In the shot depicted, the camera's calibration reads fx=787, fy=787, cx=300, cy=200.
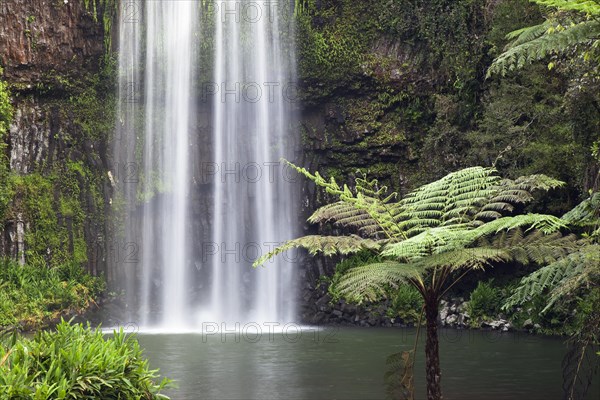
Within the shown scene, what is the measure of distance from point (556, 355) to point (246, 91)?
12.1 metres

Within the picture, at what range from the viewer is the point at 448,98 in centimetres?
1956

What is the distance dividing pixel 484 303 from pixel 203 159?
28.3 feet

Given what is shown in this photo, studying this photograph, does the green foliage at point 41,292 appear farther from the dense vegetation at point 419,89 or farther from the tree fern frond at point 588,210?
the tree fern frond at point 588,210

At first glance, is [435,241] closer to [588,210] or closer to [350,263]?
[588,210]

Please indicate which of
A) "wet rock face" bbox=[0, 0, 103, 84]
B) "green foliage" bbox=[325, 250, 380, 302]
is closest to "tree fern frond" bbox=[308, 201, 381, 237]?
"green foliage" bbox=[325, 250, 380, 302]

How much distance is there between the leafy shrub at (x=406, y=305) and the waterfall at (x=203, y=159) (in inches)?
129

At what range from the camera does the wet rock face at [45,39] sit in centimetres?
2047

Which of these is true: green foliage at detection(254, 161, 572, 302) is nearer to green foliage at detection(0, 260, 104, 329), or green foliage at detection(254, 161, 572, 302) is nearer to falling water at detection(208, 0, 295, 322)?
green foliage at detection(0, 260, 104, 329)

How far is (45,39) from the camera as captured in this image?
2098 cm

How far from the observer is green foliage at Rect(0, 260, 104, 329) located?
1680cm

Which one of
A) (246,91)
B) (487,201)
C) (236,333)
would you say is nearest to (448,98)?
(246,91)

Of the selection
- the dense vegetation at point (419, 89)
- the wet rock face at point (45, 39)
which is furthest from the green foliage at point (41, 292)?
the dense vegetation at point (419, 89)

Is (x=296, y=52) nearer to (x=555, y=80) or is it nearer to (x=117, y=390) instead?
(x=555, y=80)

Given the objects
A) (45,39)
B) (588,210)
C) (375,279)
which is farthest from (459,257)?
(45,39)
